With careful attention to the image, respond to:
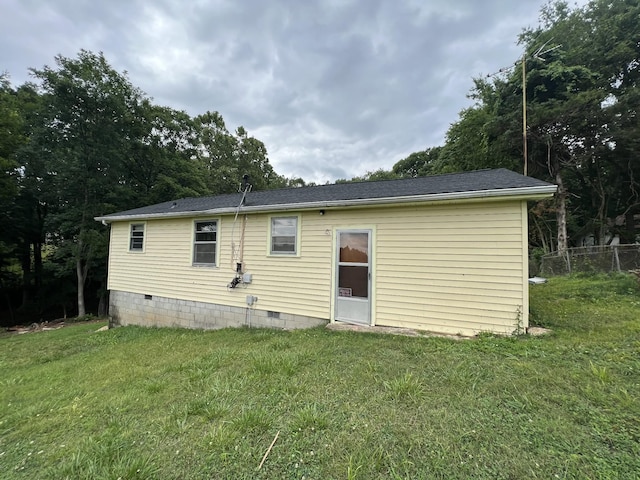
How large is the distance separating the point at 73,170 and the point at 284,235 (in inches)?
498

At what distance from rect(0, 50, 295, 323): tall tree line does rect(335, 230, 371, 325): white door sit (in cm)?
1337

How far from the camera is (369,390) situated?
275 cm

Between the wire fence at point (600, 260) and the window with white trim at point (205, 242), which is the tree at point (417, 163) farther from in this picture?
the window with white trim at point (205, 242)

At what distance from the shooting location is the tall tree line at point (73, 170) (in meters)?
12.6

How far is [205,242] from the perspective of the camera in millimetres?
7379

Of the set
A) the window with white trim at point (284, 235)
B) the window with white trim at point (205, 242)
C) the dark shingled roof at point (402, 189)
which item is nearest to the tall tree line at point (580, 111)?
the dark shingled roof at point (402, 189)

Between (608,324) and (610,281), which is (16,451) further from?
(610,281)

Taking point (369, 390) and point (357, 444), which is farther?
point (369, 390)

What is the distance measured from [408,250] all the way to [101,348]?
22.9 feet

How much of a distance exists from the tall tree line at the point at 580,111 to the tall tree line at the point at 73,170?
1862 cm

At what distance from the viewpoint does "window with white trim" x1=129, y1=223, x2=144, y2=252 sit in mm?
8727

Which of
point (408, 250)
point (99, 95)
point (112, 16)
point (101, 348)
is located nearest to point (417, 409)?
point (408, 250)

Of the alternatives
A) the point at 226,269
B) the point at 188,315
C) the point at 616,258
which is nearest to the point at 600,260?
the point at 616,258

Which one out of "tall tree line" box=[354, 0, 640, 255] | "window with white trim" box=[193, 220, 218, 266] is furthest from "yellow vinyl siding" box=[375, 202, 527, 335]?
"tall tree line" box=[354, 0, 640, 255]
